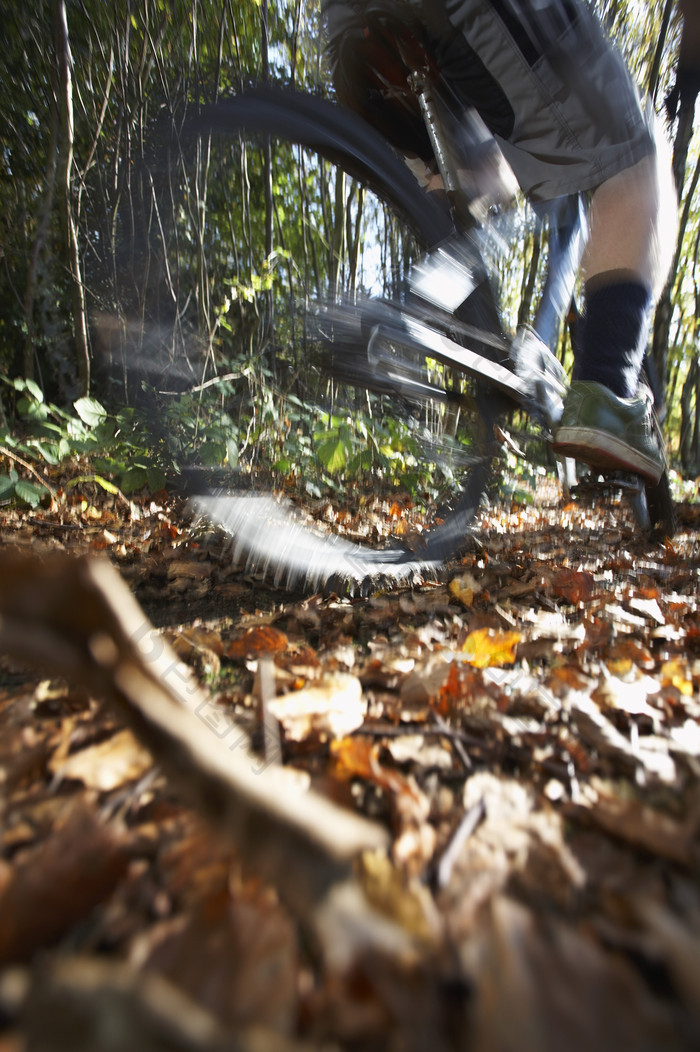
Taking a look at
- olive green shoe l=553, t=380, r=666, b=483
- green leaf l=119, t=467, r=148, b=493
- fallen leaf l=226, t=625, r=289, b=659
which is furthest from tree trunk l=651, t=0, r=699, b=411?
green leaf l=119, t=467, r=148, b=493

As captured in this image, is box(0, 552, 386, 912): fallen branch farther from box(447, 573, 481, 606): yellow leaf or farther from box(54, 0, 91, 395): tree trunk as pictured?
box(54, 0, 91, 395): tree trunk

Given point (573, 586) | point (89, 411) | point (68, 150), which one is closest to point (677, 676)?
point (573, 586)

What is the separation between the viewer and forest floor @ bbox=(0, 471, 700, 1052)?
0.36m

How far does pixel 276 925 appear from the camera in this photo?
0.42m

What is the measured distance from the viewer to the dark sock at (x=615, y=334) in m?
1.45

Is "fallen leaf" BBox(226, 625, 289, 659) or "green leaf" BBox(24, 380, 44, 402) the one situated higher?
"green leaf" BBox(24, 380, 44, 402)

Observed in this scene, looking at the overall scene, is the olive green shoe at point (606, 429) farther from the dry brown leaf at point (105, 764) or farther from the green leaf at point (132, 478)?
the green leaf at point (132, 478)

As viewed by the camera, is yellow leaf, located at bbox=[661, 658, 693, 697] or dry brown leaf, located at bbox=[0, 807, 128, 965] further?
yellow leaf, located at bbox=[661, 658, 693, 697]

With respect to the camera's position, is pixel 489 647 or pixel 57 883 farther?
pixel 489 647

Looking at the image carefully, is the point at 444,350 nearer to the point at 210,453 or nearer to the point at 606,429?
the point at 606,429

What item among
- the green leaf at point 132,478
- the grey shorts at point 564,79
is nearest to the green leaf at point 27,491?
the green leaf at point 132,478

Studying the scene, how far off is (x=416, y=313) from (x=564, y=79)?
69 cm

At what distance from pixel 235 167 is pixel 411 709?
213cm

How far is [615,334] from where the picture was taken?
1470 mm
